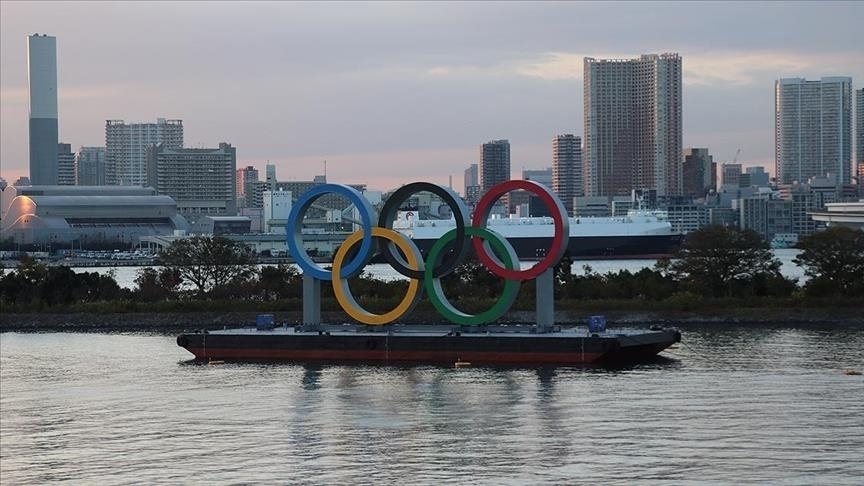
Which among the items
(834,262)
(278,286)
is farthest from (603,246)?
(834,262)

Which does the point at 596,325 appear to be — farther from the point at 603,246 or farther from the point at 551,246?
the point at 603,246

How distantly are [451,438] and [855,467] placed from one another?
21.6 ft

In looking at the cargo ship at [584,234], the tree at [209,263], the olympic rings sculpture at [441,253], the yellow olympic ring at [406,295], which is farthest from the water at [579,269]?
the olympic rings sculpture at [441,253]

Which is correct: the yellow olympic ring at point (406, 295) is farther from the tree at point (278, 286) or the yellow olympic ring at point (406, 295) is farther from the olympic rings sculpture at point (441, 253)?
the tree at point (278, 286)

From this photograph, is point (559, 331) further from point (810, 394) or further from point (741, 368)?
point (810, 394)

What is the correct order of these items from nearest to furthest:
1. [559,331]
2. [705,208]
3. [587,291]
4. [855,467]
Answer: [855,467]
[559,331]
[587,291]
[705,208]

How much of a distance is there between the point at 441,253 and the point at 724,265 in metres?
20.6

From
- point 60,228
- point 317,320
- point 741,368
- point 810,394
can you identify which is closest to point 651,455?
point 810,394

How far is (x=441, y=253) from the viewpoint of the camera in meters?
39.1

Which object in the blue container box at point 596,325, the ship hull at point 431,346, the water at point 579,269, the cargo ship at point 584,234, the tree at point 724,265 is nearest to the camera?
the ship hull at point 431,346

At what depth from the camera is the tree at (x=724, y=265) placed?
56094 millimetres

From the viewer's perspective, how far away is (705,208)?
590 ft

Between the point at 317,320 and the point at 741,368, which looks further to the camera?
the point at 317,320

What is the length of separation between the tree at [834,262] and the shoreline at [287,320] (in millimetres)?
3463
